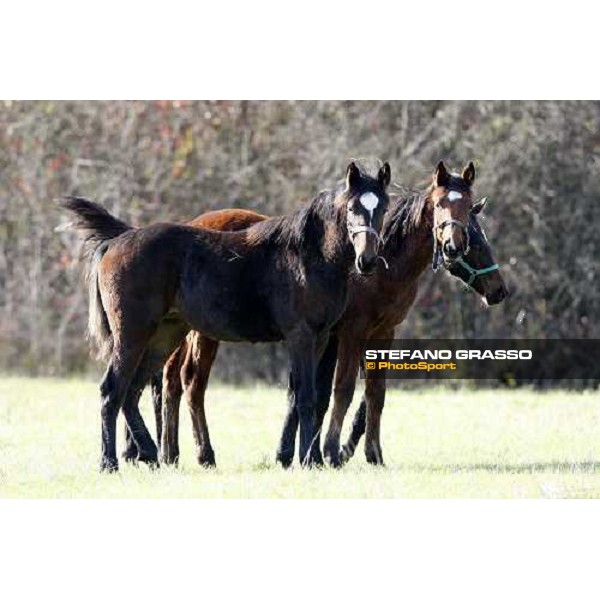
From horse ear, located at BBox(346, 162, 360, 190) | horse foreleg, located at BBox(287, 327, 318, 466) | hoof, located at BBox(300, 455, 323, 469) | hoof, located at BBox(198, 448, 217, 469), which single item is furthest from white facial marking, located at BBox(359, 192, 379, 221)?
hoof, located at BBox(198, 448, 217, 469)

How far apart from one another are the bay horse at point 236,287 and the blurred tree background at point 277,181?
252 centimetres

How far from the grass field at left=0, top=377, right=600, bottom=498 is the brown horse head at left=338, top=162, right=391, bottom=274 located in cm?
139

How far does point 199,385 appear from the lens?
32.1ft

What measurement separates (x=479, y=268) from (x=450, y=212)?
0.58m

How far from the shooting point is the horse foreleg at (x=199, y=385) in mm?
9703

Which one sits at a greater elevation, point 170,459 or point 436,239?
point 436,239

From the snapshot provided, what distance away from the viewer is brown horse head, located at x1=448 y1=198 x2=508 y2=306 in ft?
31.0

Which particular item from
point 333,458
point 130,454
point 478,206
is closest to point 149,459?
point 130,454

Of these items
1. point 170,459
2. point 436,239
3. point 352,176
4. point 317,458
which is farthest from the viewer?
point 170,459

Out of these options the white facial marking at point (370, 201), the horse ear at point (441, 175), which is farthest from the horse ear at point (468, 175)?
the white facial marking at point (370, 201)

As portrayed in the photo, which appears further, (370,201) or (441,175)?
(441,175)

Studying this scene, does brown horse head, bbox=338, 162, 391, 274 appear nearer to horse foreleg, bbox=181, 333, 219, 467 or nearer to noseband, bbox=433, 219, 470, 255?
noseband, bbox=433, 219, 470, 255

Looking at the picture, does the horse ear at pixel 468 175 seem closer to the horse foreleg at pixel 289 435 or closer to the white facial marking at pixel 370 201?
the white facial marking at pixel 370 201

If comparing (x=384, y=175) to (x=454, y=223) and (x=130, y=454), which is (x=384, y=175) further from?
(x=130, y=454)
